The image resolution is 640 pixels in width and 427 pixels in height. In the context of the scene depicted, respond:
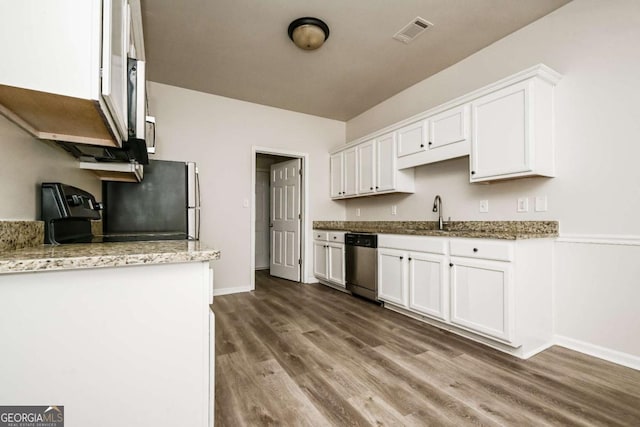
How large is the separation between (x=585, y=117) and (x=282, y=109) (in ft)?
11.2

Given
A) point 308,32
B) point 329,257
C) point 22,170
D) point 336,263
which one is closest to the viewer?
point 22,170

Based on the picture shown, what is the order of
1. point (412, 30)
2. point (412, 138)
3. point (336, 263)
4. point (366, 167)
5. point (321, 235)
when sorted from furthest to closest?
point (321, 235) → point (336, 263) → point (366, 167) → point (412, 138) → point (412, 30)

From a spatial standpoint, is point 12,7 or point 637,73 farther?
point 637,73

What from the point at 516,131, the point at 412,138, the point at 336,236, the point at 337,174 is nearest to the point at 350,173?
the point at 337,174

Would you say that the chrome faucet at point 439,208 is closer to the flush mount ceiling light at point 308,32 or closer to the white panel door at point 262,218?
the flush mount ceiling light at point 308,32

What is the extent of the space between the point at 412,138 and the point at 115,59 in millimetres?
2767

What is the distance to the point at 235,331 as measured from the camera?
255 centimetres

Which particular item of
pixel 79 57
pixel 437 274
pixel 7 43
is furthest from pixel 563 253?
pixel 7 43

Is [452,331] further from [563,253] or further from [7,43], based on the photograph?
[7,43]

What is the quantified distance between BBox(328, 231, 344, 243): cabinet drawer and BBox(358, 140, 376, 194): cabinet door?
63cm

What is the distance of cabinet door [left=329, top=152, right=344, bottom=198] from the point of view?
14.4 ft

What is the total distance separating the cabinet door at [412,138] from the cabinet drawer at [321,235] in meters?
1.53

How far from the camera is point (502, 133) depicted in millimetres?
2348

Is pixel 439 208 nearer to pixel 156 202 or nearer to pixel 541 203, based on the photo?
pixel 541 203
